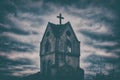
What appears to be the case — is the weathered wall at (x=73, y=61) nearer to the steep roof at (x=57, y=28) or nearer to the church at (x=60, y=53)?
the church at (x=60, y=53)

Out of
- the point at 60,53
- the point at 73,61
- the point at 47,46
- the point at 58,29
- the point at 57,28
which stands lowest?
the point at 73,61

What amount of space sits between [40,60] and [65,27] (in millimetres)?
7384

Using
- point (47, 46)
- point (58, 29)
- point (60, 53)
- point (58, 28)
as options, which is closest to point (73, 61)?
point (60, 53)

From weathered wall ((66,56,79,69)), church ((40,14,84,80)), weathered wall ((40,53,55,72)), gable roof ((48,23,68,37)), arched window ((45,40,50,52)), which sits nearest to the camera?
church ((40,14,84,80))

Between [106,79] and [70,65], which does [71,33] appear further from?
[106,79]

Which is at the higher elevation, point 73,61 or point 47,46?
point 47,46

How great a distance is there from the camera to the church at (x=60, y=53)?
119ft

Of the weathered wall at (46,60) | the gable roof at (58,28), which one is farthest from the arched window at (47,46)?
the gable roof at (58,28)

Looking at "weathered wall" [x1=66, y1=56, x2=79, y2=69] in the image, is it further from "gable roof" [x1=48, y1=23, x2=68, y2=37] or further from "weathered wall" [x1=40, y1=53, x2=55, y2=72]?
"gable roof" [x1=48, y1=23, x2=68, y2=37]

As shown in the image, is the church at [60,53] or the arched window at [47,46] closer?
the church at [60,53]

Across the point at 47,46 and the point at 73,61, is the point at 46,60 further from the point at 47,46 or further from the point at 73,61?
the point at 73,61

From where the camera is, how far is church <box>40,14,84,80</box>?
119 ft

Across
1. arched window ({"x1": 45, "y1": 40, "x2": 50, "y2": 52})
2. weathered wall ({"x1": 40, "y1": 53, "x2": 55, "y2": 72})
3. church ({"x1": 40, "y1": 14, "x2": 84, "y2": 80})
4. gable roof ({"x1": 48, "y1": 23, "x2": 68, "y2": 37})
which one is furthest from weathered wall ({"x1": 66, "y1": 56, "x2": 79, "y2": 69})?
gable roof ({"x1": 48, "y1": 23, "x2": 68, "y2": 37})

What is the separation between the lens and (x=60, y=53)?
121ft
